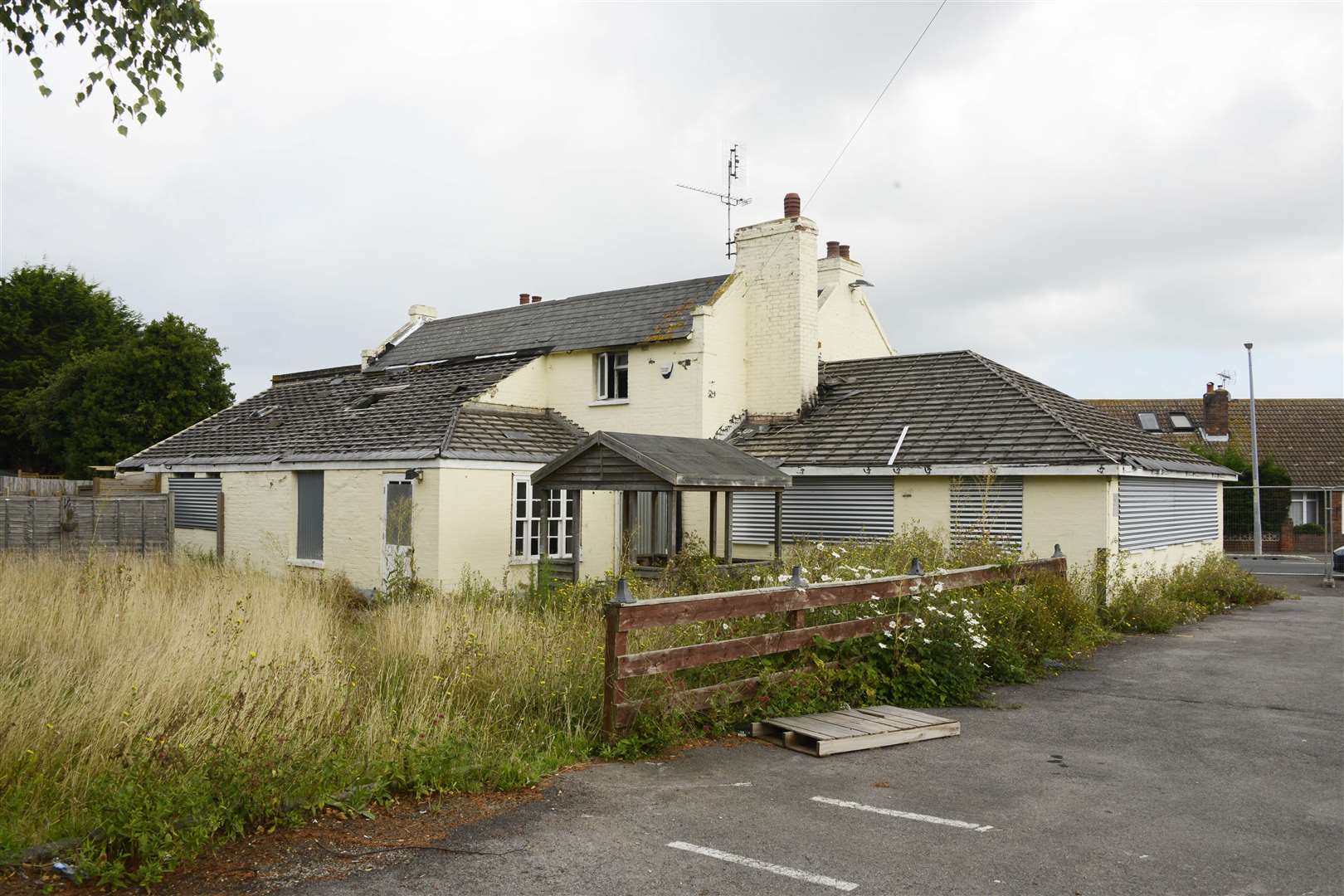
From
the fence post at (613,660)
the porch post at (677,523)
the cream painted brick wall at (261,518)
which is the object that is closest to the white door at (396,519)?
the cream painted brick wall at (261,518)

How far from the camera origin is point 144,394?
3594 cm

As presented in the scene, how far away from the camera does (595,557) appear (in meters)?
20.5

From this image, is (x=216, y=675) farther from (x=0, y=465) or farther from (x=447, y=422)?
(x=0, y=465)

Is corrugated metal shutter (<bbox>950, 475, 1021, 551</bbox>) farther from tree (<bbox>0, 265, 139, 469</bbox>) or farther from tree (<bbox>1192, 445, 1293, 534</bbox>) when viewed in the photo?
tree (<bbox>0, 265, 139, 469</bbox>)

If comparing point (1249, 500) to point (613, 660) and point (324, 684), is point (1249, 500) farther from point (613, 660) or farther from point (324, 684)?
point (324, 684)

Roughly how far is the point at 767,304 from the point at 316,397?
1144 cm

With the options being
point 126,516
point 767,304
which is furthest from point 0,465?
point 767,304

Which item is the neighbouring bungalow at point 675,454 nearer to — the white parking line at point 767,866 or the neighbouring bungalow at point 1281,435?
the white parking line at point 767,866

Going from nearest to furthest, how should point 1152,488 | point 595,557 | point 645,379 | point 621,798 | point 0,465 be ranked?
point 621,798 < point 1152,488 < point 595,557 < point 645,379 < point 0,465

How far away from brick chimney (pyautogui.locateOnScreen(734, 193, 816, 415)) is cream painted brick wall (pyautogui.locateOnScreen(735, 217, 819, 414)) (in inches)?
0.7

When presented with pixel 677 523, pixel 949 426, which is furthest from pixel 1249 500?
pixel 677 523

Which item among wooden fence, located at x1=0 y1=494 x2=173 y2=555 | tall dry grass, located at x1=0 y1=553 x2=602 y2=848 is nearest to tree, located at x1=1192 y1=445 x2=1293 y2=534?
tall dry grass, located at x1=0 y1=553 x2=602 y2=848

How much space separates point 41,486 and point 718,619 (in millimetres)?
27695

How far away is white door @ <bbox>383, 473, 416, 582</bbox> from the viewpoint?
18188 millimetres
